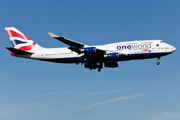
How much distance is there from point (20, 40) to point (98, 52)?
17.4 metres

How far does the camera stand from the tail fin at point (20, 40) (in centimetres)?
5031

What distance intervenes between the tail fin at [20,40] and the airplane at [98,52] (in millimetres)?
574

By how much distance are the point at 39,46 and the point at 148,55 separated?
850 inches

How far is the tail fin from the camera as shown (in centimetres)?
5031

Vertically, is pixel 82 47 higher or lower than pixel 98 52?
higher

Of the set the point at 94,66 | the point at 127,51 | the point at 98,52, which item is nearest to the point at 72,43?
the point at 98,52

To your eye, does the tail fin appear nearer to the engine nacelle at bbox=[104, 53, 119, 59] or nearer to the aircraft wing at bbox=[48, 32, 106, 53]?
the aircraft wing at bbox=[48, 32, 106, 53]

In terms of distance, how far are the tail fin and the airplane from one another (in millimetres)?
574

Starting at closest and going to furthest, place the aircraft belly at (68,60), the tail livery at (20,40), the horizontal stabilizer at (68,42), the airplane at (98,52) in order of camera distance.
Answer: the horizontal stabilizer at (68,42) → the airplane at (98,52) → the aircraft belly at (68,60) → the tail livery at (20,40)

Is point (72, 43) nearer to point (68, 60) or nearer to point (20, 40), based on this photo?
point (68, 60)

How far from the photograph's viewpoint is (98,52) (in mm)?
43938

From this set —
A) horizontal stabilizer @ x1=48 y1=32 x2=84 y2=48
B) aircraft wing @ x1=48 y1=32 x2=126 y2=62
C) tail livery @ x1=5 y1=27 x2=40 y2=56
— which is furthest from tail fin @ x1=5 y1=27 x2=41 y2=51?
horizontal stabilizer @ x1=48 y1=32 x2=84 y2=48

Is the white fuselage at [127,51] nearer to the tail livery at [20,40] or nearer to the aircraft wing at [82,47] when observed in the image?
the aircraft wing at [82,47]

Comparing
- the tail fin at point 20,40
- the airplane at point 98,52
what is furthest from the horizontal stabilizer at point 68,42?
the tail fin at point 20,40
